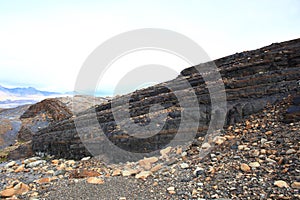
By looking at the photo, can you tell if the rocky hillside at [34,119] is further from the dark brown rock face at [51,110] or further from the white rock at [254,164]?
the white rock at [254,164]

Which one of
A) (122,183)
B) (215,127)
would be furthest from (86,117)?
(215,127)

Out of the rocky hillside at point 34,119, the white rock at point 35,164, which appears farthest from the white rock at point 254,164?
the rocky hillside at point 34,119

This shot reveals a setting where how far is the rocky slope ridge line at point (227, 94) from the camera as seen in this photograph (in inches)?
360

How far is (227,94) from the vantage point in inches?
381

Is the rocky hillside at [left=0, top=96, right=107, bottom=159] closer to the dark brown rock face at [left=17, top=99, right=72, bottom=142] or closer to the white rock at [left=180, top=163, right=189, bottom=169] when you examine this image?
the dark brown rock face at [left=17, top=99, right=72, bottom=142]

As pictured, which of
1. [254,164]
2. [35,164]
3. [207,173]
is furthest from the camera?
[35,164]

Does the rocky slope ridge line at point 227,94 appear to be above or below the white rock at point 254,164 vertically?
above

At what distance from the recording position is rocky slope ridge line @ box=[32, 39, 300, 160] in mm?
9148

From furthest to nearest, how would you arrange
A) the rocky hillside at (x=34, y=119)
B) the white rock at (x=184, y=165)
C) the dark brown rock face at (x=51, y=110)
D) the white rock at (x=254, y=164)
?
1. the dark brown rock face at (x=51, y=110)
2. the rocky hillside at (x=34, y=119)
3. the white rock at (x=184, y=165)
4. the white rock at (x=254, y=164)

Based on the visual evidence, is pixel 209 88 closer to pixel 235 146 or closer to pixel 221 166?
pixel 235 146

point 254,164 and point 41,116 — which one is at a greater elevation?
point 254,164

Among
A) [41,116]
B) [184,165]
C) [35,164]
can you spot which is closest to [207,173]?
[184,165]

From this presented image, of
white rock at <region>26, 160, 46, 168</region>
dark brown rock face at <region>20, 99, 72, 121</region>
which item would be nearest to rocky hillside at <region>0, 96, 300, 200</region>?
white rock at <region>26, 160, 46, 168</region>

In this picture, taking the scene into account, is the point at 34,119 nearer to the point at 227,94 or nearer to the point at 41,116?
the point at 41,116
